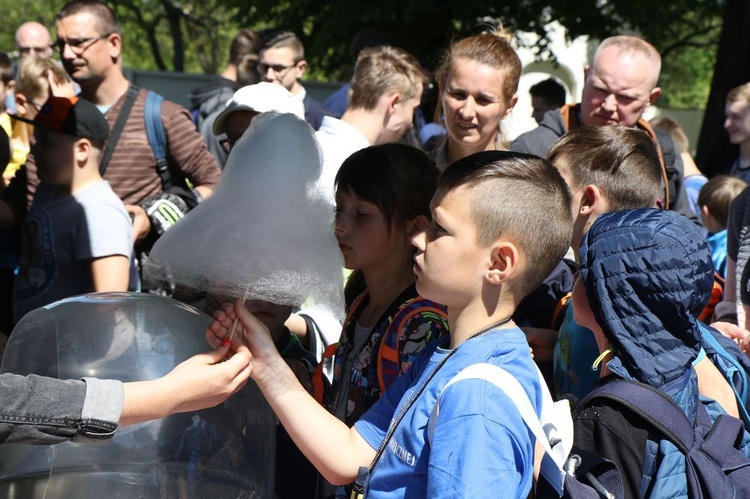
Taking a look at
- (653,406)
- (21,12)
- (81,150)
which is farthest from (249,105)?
(21,12)

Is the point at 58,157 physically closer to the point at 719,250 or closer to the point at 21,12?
the point at 719,250

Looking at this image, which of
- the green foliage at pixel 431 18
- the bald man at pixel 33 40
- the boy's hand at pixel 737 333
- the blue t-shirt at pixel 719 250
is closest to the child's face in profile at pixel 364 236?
the boy's hand at pixel 737 333

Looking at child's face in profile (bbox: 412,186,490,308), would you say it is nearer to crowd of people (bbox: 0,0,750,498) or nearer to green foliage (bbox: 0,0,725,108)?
crowd of people (bbox: 0,0,750,498)

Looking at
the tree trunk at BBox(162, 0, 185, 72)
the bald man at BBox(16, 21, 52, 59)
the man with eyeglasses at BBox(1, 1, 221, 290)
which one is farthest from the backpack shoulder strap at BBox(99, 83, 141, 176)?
the tree trunk at BBox(162, 0, 185, 72)

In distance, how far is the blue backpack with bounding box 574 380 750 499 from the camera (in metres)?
1.93

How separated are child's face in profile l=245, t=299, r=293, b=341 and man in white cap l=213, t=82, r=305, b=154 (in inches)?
30.0

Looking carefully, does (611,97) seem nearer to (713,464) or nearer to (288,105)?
(288,105)

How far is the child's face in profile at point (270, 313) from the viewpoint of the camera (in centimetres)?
274

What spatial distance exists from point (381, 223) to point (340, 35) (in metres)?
10.1

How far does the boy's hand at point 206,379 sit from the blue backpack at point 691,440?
75 cm

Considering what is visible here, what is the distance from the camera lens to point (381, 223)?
2518 millimetres

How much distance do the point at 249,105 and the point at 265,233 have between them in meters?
1.50

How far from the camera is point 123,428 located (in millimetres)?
2146

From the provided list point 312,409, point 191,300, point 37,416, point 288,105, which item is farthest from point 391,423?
point 288,105
